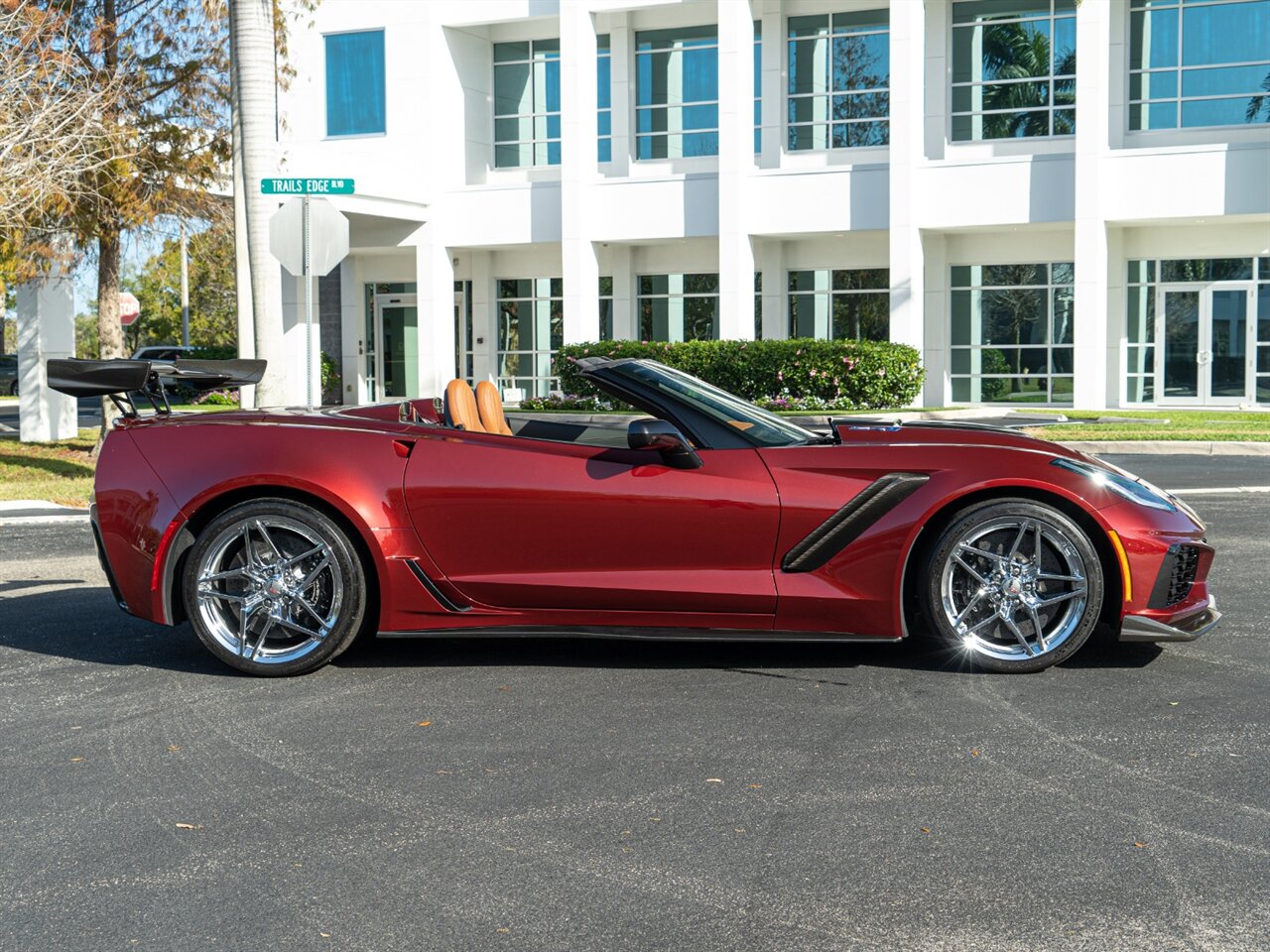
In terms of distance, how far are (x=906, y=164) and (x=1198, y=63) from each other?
6272 millimetres

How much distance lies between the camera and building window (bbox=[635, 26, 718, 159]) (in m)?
34.0

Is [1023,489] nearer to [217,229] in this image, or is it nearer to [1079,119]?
[217,229]

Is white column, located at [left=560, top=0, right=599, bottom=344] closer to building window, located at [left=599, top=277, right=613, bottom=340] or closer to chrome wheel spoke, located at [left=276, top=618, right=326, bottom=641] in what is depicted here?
building window, located at [left=599, top=277, right=613, bottom=340]

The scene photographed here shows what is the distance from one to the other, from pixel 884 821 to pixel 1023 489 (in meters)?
2.15

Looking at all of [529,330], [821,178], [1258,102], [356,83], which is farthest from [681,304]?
[1258,102]

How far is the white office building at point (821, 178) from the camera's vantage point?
30.1 m

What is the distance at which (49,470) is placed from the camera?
17422mm

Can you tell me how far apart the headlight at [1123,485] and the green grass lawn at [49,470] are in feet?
34.5

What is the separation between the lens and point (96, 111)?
17.3 meters

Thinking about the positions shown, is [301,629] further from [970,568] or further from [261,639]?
[970,568]

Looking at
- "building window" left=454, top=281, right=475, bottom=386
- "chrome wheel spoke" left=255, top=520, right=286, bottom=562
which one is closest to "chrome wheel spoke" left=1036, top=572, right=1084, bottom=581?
"chrome wheel spoke" left=255, top=520, right=286, bottom=562

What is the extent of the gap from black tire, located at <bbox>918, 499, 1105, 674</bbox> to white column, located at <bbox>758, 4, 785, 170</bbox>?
27930 mm

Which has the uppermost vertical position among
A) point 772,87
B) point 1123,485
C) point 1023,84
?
point 772,87

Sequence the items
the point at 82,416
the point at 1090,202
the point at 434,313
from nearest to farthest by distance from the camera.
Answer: the point at 1090,202, the point at 82,416, the point at 434,313
